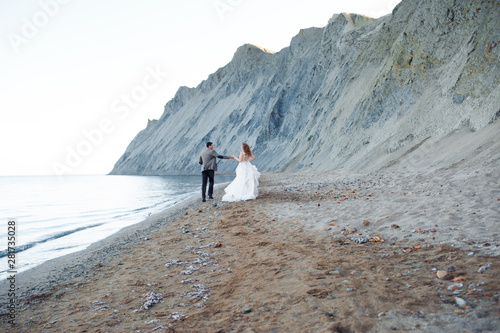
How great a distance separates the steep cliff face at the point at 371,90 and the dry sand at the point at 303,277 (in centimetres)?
1093

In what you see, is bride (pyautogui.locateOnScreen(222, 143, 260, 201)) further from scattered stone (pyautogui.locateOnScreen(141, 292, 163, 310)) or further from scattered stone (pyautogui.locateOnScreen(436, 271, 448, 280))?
scattered stone (pyautogui.locateOnScreen(436, 271, 448, 280))

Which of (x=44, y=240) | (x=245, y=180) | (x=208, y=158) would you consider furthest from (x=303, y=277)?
(x=44, y=240)

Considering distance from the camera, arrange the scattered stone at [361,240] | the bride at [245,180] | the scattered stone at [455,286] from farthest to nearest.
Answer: the bride at [245,180]
the scattered stone at [361,240]
the scattered stone at [455,286]

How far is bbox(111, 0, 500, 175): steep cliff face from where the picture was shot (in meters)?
16.2

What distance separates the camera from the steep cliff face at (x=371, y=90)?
16.2 m

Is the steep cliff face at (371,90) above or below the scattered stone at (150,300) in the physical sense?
above

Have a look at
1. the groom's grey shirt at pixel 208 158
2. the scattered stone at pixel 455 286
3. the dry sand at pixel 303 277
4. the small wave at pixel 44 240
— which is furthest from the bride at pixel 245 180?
the scattered stone at pixel 455 286

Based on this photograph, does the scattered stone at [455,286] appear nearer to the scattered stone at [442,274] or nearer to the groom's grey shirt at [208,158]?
the scattered stone at [442,274]

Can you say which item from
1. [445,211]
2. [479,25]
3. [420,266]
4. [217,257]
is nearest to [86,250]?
[217,257]

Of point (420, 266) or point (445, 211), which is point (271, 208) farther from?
point (420, 266)

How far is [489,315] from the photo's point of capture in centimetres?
245

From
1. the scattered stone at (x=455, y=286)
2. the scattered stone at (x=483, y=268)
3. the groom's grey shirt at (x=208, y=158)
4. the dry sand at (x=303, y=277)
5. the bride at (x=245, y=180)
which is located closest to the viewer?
the dry sand at (x=303, y=277)

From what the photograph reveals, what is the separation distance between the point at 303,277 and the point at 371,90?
2514cm

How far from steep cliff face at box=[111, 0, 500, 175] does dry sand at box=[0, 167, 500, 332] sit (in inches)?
430
